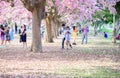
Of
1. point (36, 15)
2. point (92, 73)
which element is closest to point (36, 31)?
point (36, 15)

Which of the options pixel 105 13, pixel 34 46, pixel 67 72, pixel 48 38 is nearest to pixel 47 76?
pixel 67 72

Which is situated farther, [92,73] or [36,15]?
[36,15]

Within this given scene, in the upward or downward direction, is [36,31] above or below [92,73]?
above

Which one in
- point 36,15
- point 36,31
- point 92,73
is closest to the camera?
point 92,73

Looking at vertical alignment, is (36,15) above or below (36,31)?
above

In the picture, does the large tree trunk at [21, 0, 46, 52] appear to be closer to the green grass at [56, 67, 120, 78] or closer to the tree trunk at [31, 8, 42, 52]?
the tree trunk at [31, 8, 42, 52]

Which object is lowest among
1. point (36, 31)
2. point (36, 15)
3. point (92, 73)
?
point (92, 73)

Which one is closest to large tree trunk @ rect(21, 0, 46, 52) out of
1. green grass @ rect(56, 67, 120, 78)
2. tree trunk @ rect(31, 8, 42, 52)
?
tree trunk @ rect(31, 8, 42, 52)

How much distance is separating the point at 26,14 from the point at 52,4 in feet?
19.7

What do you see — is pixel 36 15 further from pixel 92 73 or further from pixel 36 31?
pixel 92 73

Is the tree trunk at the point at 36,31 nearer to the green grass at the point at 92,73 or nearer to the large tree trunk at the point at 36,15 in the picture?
the large tree trunk at the point at 36,15

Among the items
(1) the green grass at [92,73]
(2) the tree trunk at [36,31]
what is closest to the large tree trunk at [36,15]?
(2) the tree trunk at [36,31]

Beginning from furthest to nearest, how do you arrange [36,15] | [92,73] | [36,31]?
1. [36,31]
2. [36,15]
3. [92,73]

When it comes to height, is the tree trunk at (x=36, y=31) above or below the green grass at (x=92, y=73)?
above
